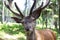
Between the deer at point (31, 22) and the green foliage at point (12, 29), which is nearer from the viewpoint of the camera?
the deer at point (31, 22)

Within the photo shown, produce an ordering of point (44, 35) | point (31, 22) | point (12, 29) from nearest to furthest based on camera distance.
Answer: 1. point (31, 22)
2. point (44, 35)
3. point (12, 29)

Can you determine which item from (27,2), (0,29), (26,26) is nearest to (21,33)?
(0,29)

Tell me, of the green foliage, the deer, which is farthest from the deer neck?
the green foliage

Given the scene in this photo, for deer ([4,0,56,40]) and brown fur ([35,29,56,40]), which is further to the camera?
brown fur ([35,29,56,40])

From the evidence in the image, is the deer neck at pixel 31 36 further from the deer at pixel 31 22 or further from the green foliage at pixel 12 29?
the green foliage at pixel 12 29

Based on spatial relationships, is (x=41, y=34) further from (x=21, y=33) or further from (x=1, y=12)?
(x=1, y=12)

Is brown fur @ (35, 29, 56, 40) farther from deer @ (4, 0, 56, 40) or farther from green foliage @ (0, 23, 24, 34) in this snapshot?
green foliage @ (0, 23, 24, 34)

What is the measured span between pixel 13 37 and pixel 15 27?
3.91 ft

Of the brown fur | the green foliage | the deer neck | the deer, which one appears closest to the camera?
the deer

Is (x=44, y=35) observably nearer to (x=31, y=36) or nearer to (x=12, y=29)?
(x=31, y=36)

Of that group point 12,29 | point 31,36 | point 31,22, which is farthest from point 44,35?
point 12,29

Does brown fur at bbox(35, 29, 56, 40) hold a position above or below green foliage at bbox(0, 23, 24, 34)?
below

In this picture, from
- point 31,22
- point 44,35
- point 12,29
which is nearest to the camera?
point 31,22

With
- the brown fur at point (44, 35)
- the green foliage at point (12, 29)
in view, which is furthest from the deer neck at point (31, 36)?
the green foliage at point (12, 29)
